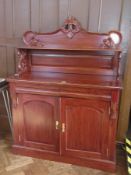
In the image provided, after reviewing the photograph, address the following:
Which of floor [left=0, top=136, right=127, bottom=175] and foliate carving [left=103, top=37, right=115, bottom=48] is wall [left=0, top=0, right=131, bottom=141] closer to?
foliate carving [left=103, top=37, right=115, bottom=48]

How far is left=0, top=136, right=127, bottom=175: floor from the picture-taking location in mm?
1850

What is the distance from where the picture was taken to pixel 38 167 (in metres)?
1.92

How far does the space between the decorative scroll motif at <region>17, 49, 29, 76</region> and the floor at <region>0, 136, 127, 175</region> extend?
3.08 ft

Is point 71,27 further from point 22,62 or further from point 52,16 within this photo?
point 22,62

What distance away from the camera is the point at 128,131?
2252mm

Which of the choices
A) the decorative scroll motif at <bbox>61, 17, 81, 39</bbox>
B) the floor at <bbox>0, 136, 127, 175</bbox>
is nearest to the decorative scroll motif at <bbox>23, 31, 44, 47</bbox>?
the decorative scroll motif at <bbox>61, 17, 81, 39</bbox>

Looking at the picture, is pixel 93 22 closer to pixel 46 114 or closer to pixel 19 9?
pixel 19 9

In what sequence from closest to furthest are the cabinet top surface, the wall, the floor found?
the cabinet top surface → the floor → the wall

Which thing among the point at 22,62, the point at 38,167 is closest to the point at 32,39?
the point at 22,62

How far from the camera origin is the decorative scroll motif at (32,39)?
2037 millimetres

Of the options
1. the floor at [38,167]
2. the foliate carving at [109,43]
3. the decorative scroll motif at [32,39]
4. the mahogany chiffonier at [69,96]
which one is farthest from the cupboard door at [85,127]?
the decorative scroll motif at [32,39]

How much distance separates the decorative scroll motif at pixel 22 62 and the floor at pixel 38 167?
94 centimetres

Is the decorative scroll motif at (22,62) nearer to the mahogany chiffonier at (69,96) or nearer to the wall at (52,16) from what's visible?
the mahogany chiffonier at (69,96)

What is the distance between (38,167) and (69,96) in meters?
0.82
